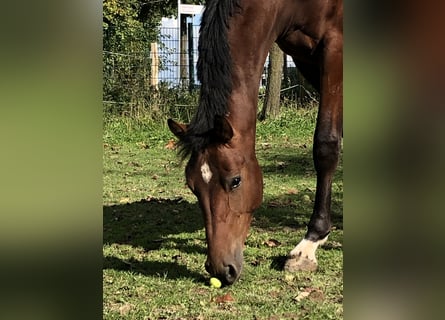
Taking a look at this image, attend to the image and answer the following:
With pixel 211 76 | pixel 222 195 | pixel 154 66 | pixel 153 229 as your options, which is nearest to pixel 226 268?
pixel 222 195

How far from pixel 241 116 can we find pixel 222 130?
267 mm

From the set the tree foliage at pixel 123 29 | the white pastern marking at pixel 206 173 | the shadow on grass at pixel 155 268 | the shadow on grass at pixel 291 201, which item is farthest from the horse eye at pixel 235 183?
the tree foliage at pixel 123 29

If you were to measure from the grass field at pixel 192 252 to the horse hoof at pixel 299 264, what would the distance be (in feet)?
0.18

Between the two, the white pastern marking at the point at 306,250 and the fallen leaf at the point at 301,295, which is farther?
the white pastern marking at the point at 306,250

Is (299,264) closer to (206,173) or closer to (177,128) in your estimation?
(206,173)

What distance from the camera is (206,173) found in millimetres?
2613

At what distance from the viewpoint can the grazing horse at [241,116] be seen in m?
2.61

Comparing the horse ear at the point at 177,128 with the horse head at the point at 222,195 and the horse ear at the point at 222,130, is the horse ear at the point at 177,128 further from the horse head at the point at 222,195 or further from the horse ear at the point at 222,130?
the horse ear at the point at 222,130

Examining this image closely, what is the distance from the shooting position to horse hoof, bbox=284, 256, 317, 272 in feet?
10.1

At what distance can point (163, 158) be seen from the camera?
691 centimetres
